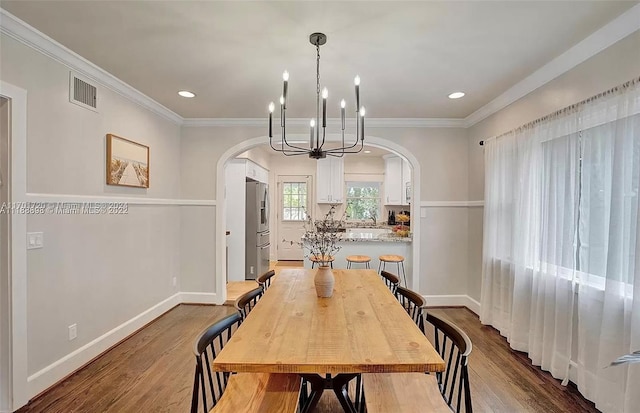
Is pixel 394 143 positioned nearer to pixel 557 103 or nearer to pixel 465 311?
pixel 557 103

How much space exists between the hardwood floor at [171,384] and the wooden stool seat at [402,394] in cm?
69

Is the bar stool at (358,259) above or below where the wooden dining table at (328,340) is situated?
below

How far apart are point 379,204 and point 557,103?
5189 millimetres

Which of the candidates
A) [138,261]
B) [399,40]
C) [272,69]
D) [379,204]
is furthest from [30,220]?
[379,204]

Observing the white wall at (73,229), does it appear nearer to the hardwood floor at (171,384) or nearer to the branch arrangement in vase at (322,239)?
the hardwood floor at (171,384)

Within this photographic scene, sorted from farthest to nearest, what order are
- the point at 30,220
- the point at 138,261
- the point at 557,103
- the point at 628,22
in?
the point at 138,261 → the point at 557,103 → the point at 30,220 → the point at 628,22

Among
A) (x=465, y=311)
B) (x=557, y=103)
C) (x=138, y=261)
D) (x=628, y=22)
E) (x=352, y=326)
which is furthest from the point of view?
(x=465, y=311)

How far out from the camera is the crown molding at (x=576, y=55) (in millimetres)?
1971

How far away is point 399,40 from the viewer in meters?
2.25

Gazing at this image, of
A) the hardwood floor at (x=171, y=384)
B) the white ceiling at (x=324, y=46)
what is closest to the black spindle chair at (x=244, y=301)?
the hardwood floor at (x=171, y=384)

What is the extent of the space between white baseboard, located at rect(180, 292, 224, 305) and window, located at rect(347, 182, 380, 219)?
4.12 m

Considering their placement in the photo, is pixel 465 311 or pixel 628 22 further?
pixel 465 311

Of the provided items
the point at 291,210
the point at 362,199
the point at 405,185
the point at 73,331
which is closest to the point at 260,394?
the point at 73,331

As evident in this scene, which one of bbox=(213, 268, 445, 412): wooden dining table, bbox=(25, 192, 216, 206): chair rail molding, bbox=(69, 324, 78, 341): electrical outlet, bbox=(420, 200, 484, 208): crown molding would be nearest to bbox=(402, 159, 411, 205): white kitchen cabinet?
bbox=(420, 200, 484, 208): crown molding
